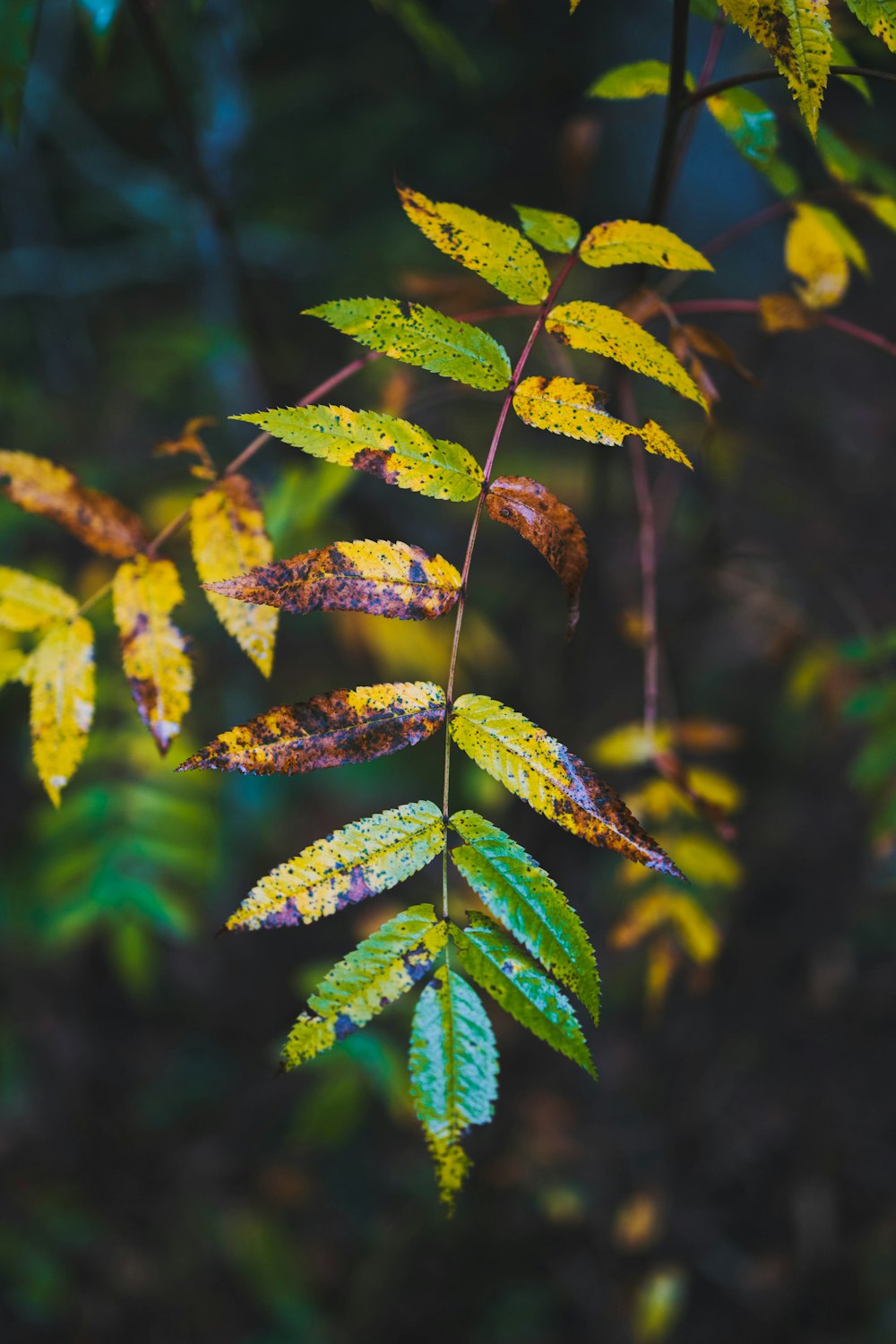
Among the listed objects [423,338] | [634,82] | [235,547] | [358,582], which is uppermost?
[634,82]

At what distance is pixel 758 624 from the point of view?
2.90m

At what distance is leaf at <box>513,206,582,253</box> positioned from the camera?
705mm

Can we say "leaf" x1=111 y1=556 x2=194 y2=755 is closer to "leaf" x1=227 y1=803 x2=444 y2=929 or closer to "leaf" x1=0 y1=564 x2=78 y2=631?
"leaf" x1=0 y1=564 x2=78 y2=631

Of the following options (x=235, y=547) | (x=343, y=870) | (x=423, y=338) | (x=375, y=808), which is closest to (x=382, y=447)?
(x=423, y=338)

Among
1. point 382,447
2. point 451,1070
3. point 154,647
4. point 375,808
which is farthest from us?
point 375,808

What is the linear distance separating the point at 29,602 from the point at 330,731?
400 millimetres

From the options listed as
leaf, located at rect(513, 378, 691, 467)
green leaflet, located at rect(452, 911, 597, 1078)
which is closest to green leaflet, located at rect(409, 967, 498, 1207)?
green leaflet, located at rect(452, 911, 597, 1078)

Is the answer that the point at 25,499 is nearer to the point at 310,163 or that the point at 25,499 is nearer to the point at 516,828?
the point at 516,828

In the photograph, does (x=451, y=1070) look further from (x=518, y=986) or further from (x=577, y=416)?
(x=577, y=416)

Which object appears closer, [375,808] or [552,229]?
[552,229]

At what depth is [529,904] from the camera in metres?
0.56

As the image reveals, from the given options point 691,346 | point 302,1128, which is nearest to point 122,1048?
point 302,1128

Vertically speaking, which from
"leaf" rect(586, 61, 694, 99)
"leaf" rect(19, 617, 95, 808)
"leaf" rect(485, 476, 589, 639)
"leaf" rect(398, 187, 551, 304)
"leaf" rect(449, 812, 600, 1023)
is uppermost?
"leaf" rect(586, 61, 694, 99)

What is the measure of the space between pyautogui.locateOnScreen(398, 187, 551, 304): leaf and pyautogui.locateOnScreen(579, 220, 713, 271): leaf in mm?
50
